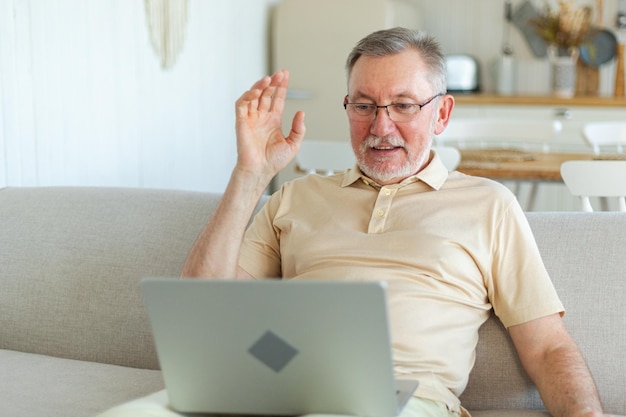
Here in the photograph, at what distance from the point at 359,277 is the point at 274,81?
0.43 metres

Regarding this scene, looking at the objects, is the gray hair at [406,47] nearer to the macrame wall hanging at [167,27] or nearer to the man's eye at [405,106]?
the man's eye at [405,106]

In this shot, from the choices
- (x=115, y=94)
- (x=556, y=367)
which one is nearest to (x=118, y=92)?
(x=115, y=94)

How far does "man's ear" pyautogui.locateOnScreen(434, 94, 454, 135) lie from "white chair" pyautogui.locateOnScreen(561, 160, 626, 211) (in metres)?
0.92

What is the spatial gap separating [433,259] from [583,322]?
1.20ft

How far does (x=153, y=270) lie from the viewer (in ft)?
7.48

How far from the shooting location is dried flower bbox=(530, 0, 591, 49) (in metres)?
5.63

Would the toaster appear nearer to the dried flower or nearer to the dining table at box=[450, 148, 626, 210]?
the dried flower

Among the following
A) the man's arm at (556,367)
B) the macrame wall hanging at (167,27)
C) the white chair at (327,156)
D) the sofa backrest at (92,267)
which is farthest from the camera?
the macrame wall hanging at (167,27)

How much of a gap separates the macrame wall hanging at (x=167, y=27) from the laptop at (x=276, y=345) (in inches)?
109

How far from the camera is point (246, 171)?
6.16ft

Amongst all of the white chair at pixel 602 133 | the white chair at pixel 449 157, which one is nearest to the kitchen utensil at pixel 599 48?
the white chair at pixel 602 133

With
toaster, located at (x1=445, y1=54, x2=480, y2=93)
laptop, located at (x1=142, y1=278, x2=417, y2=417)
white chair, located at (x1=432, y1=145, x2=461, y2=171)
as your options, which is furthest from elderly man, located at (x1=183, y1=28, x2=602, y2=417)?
toaster, located at (x1=445, y1=54, x2=480, y2=93)

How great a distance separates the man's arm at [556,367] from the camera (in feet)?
5.54

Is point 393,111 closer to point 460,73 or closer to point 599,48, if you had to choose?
point 460,73
